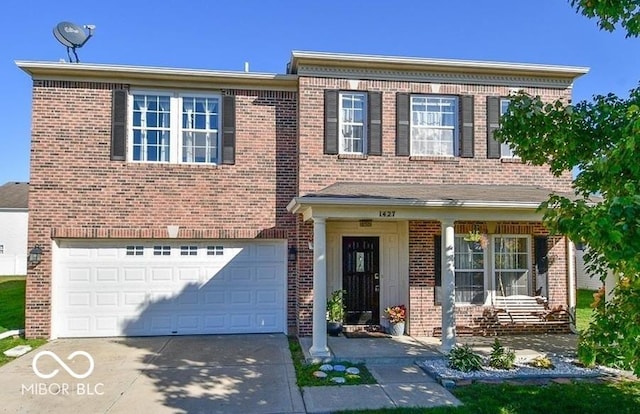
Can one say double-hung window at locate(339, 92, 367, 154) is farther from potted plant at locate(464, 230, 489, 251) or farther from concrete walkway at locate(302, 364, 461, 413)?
concrete walkway at locate(302, 364, 461, 413)

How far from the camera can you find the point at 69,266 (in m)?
9.95

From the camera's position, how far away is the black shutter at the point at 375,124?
1017cm

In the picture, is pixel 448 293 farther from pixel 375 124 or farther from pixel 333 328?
pixel 375 124

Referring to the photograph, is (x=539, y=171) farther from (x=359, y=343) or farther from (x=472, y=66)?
(x=359, y=343)

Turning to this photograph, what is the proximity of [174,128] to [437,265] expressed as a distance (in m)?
6.83

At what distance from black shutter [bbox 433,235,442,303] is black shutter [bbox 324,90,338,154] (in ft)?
10.2

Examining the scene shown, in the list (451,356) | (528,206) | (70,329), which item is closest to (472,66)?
(528,206)

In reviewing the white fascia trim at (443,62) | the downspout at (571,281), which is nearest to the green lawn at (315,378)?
the downspout at (571,281)

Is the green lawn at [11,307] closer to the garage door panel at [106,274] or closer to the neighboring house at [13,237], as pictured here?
the garage door panel at [106,274]

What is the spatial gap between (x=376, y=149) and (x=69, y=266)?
7473mm

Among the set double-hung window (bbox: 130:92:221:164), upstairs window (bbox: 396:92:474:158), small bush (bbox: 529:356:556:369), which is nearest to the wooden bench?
small bush (bbox: 529:356:556:369)

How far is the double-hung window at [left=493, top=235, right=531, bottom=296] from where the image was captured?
10367 mm

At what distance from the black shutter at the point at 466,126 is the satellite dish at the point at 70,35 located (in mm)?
9251

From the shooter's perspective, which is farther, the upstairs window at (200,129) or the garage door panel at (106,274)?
the upstairs window at (200,129)
